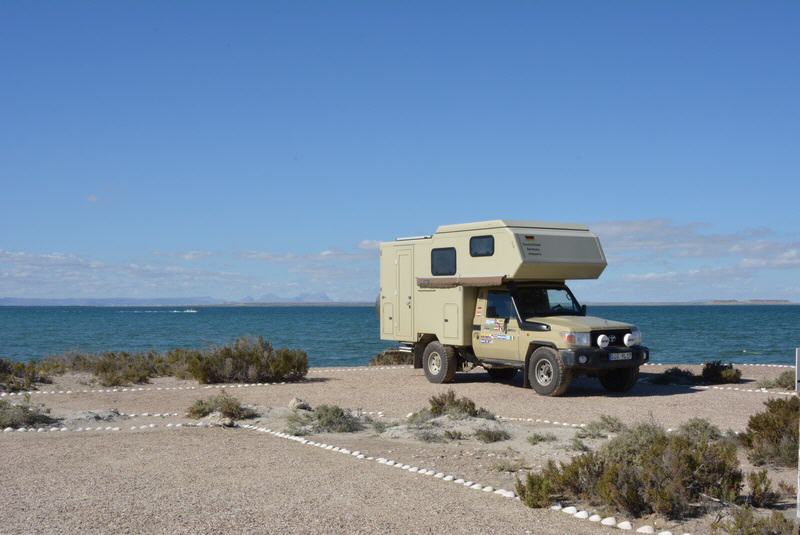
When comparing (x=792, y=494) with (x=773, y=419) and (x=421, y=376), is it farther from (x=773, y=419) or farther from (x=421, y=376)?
(x=421, y=376)

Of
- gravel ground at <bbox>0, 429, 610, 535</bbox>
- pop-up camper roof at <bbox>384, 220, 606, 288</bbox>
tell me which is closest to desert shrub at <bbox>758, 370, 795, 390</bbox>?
pop-up camper roof at <bbox>384, 220, 606, 288</bbox>

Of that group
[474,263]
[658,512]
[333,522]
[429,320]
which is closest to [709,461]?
[658,512]

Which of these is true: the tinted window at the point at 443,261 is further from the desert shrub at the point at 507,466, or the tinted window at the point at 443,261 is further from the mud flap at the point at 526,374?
the desert shrub at the point at 507,466

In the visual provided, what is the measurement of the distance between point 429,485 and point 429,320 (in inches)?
401

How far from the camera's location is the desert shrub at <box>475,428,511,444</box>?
10.5m

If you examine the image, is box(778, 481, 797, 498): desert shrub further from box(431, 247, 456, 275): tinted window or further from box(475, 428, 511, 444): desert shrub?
box(431, 247, 456, 275): tinted window

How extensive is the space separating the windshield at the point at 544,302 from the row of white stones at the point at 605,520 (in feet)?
30.4

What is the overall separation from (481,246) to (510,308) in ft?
4.49

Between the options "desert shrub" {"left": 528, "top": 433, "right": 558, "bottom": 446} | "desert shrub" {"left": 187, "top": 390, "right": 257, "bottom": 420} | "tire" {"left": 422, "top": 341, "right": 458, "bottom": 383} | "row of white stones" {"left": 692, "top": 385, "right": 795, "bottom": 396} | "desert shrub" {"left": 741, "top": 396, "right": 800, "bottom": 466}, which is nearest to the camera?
"desert shrub" {"left": 741, "top": 396, "right": 800, "bottom": 466}

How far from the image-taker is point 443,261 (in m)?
17.7

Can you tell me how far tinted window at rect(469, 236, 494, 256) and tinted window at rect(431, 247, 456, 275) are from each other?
0.57 meters

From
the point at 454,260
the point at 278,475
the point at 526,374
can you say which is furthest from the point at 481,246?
the point at 278,475

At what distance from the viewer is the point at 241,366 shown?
1903 centimetres

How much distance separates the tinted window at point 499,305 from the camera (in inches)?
652
